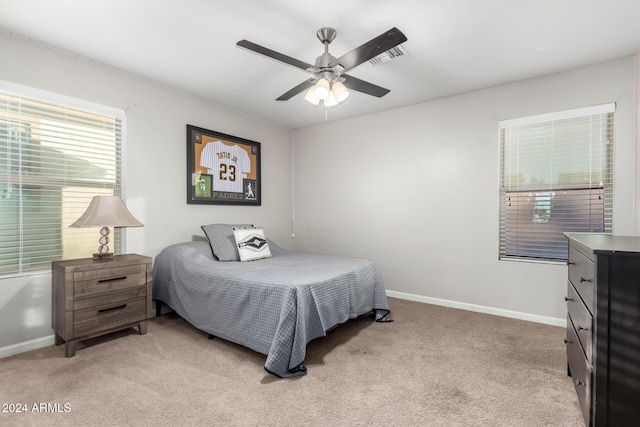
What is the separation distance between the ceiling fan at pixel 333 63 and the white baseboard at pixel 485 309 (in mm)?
2454

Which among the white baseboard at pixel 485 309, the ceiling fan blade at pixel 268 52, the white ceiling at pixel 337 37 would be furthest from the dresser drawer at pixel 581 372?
the ceiling fan blade at pixel 268 52

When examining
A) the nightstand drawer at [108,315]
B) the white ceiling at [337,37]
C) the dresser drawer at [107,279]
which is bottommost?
the nightstand drawer at [108,315]

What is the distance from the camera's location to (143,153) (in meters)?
3.13

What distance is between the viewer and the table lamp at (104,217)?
2.42m

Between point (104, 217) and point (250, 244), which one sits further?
point (250, 244)

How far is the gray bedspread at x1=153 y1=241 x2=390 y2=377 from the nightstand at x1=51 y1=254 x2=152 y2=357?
326 millimetres

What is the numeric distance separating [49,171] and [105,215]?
644 millimetres

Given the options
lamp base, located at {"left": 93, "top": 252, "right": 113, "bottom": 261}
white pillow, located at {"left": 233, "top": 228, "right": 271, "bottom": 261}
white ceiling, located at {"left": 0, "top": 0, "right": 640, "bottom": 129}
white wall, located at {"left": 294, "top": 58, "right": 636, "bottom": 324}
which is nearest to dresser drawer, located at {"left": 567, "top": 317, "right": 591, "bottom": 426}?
white wall, located at {"left": 294, "top": 58, "right": 636, "bottom": 324}

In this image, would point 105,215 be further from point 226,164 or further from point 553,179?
point 553,179

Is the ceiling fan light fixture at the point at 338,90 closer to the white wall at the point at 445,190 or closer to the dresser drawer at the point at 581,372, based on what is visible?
the white wall at the point at 445,190

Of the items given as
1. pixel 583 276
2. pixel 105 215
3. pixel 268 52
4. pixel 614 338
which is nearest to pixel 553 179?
pixel 583 276

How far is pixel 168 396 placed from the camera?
5.88 feet

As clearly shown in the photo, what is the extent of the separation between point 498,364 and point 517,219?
5.29ft

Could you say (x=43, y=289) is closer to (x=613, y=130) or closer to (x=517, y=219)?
(x=517, y=219)
